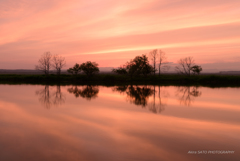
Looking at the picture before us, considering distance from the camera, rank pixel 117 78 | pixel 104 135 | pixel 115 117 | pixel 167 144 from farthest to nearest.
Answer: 1. pixel 117 78
2. pixel 115 117
3. pixel 104 135
4. pixel 167 144

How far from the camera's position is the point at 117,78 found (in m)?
49.4

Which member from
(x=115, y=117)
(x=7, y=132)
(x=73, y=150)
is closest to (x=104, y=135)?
(x=73, y=150)

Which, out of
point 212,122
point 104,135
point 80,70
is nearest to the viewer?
point 104,135

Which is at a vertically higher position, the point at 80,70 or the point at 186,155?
the point at 80,70

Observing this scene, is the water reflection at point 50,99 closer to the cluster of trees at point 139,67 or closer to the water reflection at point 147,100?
the water reflection at point 147,100

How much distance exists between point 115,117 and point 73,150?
427 cm

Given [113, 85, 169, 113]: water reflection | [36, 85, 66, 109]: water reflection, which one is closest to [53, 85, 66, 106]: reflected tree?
[36, 85, 66, 109]: water reflection

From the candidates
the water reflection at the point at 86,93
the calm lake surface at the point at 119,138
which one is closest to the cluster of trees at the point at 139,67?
the water reflection at the point at 86,93

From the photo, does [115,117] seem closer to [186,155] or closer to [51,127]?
[51,127]

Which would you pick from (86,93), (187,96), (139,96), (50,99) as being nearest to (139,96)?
(139,96)

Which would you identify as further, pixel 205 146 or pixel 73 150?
pixel 205 146

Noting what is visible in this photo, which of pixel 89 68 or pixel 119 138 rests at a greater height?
pixel 89 68

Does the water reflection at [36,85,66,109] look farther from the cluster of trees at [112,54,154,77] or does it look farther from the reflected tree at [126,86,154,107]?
the cluster of trees at [112,54,154,77]

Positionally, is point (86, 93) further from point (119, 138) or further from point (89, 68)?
point (89, 68)
